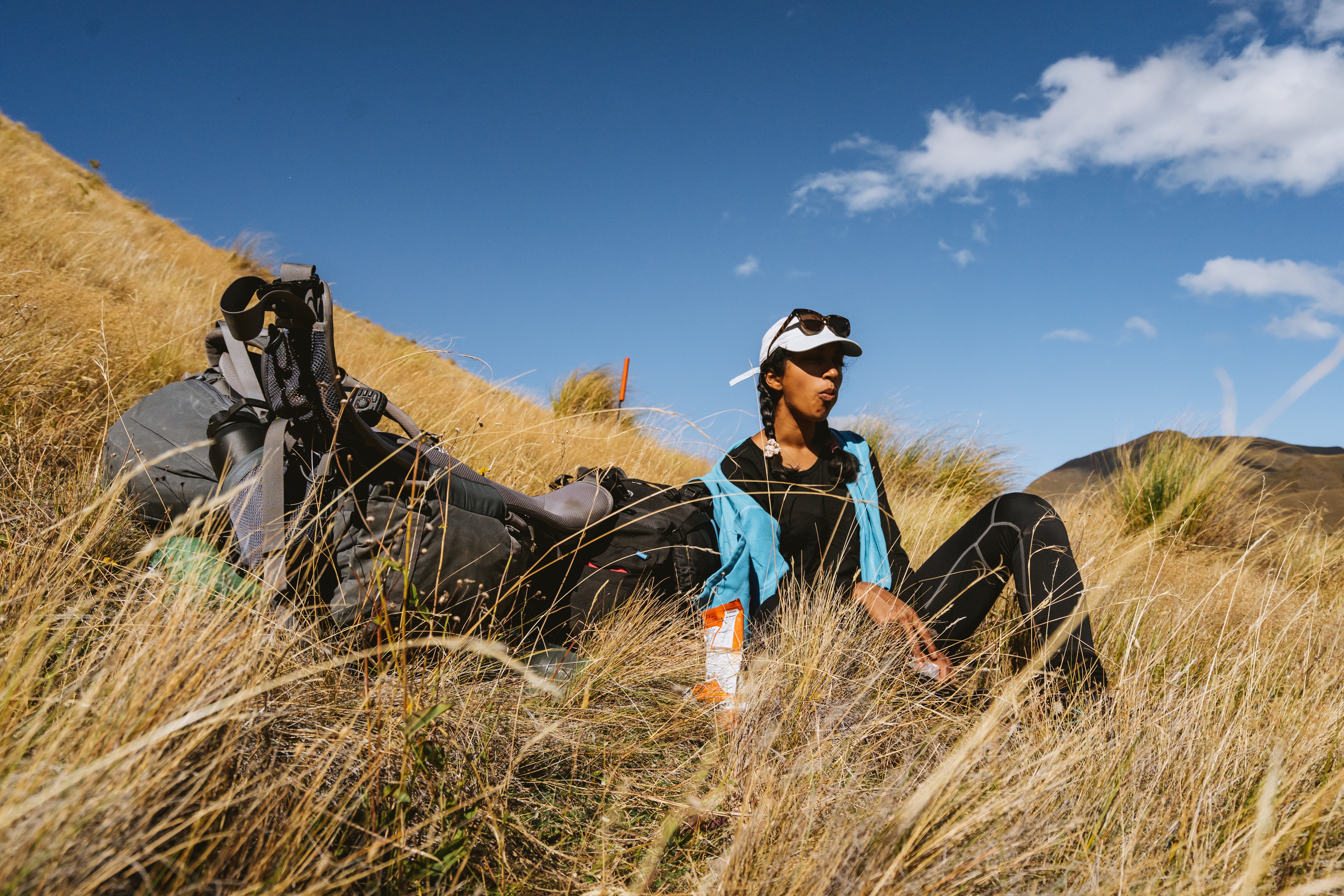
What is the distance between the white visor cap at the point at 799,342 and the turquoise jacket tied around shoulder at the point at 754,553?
628 mm

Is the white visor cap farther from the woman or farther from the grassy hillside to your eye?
the grassy hillside

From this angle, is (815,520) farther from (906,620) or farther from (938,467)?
(938,467)

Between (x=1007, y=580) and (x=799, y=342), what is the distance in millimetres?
1255

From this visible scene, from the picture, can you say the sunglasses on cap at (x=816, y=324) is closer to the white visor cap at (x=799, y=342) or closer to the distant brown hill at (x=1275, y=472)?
the white visor cap at (x=799, y=342)

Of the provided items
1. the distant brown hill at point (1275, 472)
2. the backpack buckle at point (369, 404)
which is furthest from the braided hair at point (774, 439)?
the distant brown hill at point (1275, 472)

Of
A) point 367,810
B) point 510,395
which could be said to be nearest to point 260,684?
point 367,810

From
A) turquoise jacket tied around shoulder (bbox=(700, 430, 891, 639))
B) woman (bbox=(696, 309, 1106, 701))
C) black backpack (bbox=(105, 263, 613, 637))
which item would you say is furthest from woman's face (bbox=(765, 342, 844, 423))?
black backpack (bbox=(105, 263, 613, 637))

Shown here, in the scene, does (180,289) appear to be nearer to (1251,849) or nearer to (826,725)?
(826,725)

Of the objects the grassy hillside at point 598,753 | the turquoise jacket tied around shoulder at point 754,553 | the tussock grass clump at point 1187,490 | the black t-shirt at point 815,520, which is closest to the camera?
the grassy hillside at point 598,753

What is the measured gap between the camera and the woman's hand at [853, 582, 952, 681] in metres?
2.13

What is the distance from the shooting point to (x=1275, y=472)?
7.29m

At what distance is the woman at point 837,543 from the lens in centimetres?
212

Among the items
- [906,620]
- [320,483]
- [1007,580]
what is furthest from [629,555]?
[1007,580]

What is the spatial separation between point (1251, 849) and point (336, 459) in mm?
2113
